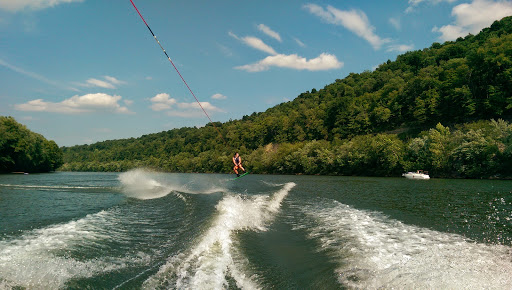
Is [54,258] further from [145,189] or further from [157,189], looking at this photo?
[145,189]

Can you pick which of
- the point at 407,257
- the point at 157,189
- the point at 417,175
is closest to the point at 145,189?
the point at 157,189

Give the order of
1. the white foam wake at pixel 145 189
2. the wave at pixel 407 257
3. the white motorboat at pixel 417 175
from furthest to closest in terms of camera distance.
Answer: the white motorboat at pixel 417 175
the white foam wake at pixel 145 189
the wave at pixel 407 257

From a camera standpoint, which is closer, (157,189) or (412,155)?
(157,189)

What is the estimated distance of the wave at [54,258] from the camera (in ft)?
18.6

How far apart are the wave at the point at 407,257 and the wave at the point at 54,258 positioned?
4786 mm

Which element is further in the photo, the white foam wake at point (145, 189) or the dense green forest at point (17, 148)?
the dense green forest at point (17, 148)

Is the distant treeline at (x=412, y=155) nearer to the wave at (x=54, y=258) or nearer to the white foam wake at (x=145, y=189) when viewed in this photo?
the white foam wake at (x=145, y=189)

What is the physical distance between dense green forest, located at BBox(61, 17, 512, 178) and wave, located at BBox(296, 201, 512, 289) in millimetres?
36081

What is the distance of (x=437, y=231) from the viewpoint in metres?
9.73

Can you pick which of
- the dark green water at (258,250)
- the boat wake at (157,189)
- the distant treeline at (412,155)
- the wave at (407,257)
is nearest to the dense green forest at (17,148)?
the boat wake at (157,189)

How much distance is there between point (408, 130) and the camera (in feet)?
240

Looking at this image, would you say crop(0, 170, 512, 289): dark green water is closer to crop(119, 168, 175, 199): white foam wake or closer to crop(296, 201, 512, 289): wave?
crop(296, 201, 512, 289): wave

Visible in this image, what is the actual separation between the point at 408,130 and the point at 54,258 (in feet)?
259

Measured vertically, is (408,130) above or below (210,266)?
above
